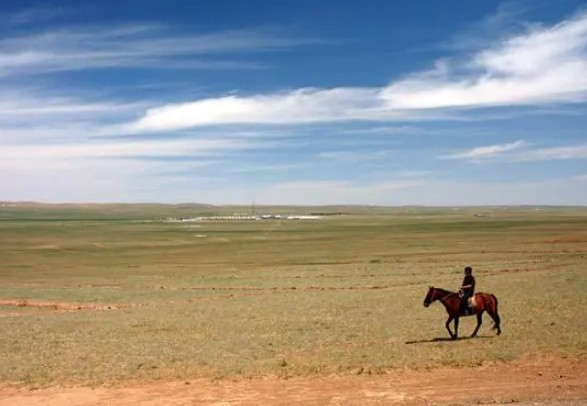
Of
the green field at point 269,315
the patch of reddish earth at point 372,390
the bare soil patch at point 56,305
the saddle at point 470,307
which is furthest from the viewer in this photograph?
the bare soil patch at point 56,305

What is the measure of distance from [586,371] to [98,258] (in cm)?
7275

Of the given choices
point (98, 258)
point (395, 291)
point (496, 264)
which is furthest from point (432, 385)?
point (98, 258)

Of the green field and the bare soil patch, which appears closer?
the green field

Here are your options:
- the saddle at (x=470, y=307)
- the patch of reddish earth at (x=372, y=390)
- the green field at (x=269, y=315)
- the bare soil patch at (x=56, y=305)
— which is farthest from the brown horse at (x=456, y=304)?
the bare soil patch at (x=56, y=305)

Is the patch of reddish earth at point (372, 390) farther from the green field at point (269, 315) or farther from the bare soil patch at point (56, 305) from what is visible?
the bare soil patch at point (56, 305)

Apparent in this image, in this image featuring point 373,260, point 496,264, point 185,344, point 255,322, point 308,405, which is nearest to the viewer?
point 308,405

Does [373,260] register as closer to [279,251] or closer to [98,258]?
[279,251]

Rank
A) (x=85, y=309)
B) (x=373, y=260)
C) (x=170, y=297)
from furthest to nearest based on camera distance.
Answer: (x=373, y=260) < (x=170, y=297) < (x=85, y=309)

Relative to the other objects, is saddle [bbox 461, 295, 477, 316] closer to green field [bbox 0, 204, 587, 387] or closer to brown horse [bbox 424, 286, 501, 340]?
Result: brown horse [bbox 424, 286, 501, 340]

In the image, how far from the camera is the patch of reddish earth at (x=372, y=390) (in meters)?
17.5

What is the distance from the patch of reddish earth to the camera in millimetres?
17484

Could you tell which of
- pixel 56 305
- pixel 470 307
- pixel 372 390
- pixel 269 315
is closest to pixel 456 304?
pixel 470 307

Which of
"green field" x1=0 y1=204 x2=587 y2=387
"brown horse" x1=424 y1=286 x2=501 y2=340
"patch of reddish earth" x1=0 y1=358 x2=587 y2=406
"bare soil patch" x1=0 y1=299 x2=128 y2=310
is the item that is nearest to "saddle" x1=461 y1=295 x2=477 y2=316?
"brown horse" x1=424 y1=286 x2=501 y2=340

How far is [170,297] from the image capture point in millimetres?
46219
